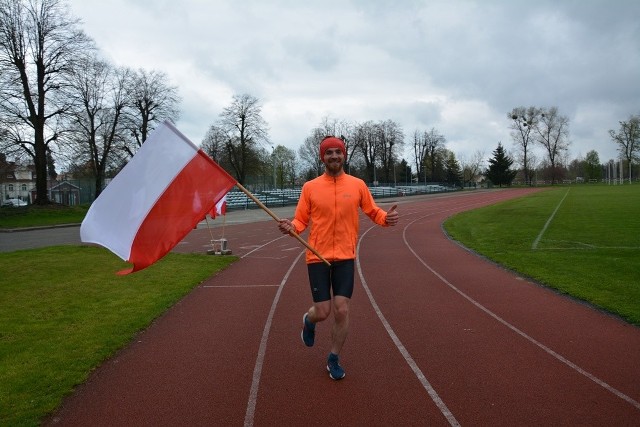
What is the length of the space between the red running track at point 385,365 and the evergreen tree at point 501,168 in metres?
90.2

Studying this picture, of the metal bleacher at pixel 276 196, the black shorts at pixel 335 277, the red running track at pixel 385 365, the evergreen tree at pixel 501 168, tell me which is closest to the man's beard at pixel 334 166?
the black shorts at pixel 335 277

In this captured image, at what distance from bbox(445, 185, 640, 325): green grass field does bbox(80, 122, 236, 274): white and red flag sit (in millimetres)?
5796

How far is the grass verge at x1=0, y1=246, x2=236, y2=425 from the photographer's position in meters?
4.47

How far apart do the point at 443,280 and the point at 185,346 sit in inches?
215

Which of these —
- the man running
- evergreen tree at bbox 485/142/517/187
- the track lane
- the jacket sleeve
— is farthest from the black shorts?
evergreen tree at bbox 485/142/517/187

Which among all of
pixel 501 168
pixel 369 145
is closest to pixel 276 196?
pixel 369 145

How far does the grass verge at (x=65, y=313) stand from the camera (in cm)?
447

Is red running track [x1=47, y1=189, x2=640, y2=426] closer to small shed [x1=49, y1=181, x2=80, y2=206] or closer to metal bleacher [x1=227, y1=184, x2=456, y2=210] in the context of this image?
metal bleacher [x1=227, y1=184, x2=456, y2=210]

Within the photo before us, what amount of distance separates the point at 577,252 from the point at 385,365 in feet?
31.1

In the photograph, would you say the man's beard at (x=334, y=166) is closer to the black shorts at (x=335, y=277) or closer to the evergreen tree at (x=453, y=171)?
the black shorts at (x=335, y=277)

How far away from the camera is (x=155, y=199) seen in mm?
4078

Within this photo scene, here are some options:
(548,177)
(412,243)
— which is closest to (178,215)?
(412,243)

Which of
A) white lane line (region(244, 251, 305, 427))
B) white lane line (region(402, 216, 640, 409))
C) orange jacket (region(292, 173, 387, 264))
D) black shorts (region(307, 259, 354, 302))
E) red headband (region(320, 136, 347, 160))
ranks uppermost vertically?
red headband (region(320, 136, 347, 160))

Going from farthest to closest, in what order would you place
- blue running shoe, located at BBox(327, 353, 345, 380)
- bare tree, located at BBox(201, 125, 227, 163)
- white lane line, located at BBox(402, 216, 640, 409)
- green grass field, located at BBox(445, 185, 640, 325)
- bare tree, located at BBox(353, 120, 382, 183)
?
bare tree, located at BBox(353, 120, 382, 183), bare tree, located at BBox(201, 125, 227, 163), green grass field, located at BBox(445, 185, 640, 325), blue running shoe, located at BBox(327, 353, 345, 380), white lane line, located at BBox(402, 216, 640, 409)
